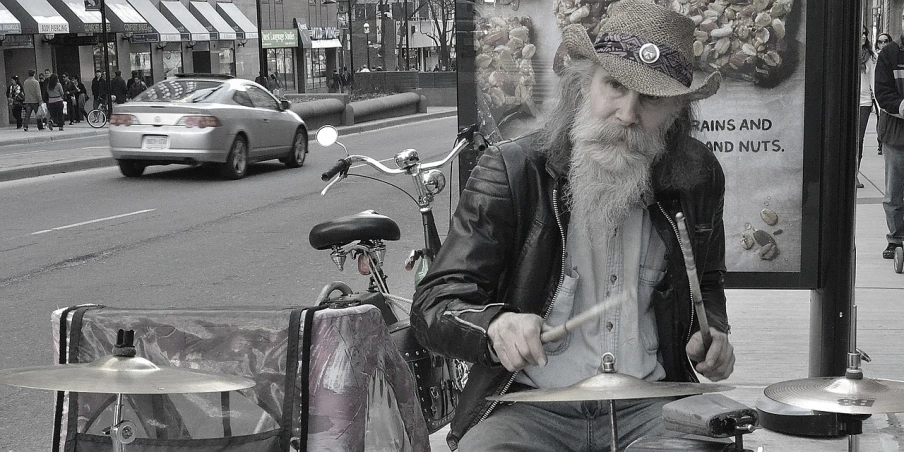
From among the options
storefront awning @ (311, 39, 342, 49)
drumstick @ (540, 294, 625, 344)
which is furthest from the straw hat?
storefront awning @ (311, 39, 342, 49)

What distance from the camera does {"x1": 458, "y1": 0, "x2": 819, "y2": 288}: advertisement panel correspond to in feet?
14.1

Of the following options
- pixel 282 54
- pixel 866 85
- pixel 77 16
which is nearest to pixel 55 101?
pixel 77 16

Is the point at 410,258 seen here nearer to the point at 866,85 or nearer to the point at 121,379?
the point at 121,379

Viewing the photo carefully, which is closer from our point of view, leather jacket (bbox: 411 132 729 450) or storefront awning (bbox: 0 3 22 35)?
leather jacket (bbox: 411 132 729 450)

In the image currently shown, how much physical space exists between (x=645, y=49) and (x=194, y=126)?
1383cm

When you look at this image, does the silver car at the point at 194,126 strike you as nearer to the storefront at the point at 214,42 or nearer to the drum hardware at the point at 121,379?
the drum hardware at the point at 121,379

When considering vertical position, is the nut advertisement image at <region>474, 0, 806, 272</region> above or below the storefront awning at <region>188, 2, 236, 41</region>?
below

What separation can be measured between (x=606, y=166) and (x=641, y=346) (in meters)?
0.42

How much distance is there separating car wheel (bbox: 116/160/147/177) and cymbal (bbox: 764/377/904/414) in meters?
15.2

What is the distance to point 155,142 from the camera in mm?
15812

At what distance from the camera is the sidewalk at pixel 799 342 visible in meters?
4.44

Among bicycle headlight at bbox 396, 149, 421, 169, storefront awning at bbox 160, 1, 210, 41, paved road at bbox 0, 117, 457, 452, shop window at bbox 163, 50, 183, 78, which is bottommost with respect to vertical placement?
paved road at bbox 0, 117, 457, 452

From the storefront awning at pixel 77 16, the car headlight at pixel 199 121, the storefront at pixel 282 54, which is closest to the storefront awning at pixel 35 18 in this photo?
the storefront awning at pixel 77 16

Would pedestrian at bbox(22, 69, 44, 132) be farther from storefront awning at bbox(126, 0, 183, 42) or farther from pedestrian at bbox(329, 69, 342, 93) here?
pedestrian at bbox(329, 69, 342, 93)
